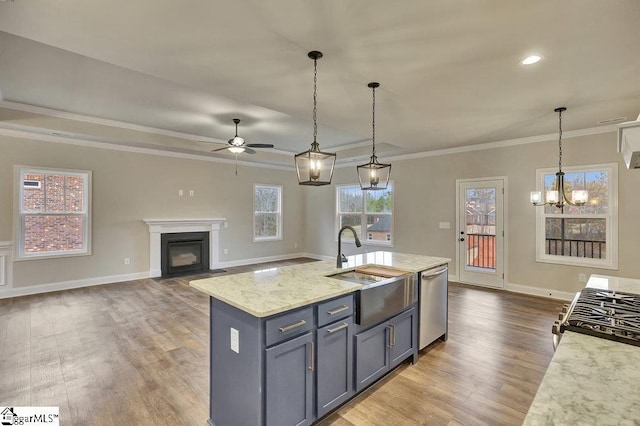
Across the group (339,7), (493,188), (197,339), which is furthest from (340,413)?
(493,188)

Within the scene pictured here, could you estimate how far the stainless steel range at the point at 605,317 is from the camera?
4.11ft

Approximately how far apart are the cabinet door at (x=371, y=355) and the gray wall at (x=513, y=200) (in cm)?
410

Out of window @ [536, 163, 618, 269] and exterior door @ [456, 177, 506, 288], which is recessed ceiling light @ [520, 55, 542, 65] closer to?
window @ [536, 163, 618, 269]

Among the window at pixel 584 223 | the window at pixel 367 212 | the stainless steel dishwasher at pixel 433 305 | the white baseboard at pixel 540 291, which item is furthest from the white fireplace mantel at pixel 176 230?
the window at pixel 584 223

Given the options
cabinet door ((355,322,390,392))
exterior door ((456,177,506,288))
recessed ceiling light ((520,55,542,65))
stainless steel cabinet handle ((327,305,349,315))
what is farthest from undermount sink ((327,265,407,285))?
exterior door ((456,177,506,288))

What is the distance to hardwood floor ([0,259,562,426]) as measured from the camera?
2.20 meters

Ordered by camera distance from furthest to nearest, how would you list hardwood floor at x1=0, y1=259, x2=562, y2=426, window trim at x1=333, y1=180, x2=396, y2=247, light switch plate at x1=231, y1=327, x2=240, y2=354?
window trim at x1=333, y1=180, x2=396, y2=247 < hardwood floor at x1=0, y1=259, x2=562, y2=426 < light switch plate at x1=231, y1=327, x2=240, y2=354

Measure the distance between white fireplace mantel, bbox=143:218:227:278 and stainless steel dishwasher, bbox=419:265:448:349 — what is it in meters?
5.46

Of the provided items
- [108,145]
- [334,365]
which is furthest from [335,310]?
[108,145]

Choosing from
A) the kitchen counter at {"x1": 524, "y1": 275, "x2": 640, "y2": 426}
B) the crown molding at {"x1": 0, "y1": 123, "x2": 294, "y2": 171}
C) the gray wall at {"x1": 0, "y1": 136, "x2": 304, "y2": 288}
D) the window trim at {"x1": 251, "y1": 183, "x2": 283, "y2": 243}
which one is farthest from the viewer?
the window trim at {"x1": 251, "y1": 183, "x2": 283, "y2": 243}

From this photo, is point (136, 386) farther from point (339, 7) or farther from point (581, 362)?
point (339, 7)

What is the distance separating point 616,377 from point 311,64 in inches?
109

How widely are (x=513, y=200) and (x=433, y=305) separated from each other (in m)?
3.43

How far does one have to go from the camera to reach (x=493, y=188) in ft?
18.5
